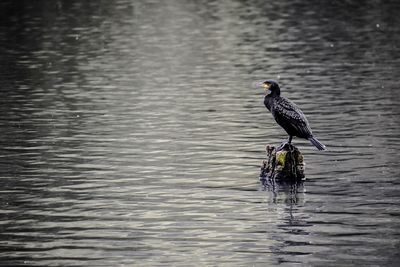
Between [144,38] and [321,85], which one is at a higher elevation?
[321,85]

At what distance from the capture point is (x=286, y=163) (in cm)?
2461

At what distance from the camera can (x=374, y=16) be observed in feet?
258

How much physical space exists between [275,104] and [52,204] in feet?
17.0

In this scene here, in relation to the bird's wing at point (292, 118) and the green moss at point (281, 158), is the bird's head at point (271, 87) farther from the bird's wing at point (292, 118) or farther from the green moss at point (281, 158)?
the green moss at point (281, 158)

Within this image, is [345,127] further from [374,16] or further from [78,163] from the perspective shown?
[374,16]

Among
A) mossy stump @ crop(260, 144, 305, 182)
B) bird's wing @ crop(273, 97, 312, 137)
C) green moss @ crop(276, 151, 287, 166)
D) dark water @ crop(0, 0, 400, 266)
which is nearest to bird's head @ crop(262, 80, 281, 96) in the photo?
bird's wing @ crop(273, 97, 312, 137)

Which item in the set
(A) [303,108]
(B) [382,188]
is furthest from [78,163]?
(A) [303,108]

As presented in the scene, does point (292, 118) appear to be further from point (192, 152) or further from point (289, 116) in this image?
point (192, 152)

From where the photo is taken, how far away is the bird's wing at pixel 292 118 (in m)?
24.5

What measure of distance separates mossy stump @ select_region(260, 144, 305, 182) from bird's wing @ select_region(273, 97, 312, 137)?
41 centimetres

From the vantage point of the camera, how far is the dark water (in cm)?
1948

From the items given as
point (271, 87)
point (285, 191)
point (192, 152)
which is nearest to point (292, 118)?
point (271, 87)

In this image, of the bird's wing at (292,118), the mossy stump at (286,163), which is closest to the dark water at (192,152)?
the mossy stump at (286,163)

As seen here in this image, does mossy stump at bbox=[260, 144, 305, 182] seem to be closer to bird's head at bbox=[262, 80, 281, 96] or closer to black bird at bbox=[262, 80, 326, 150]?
black bird at bbox=[262, 80, 326, 150]
